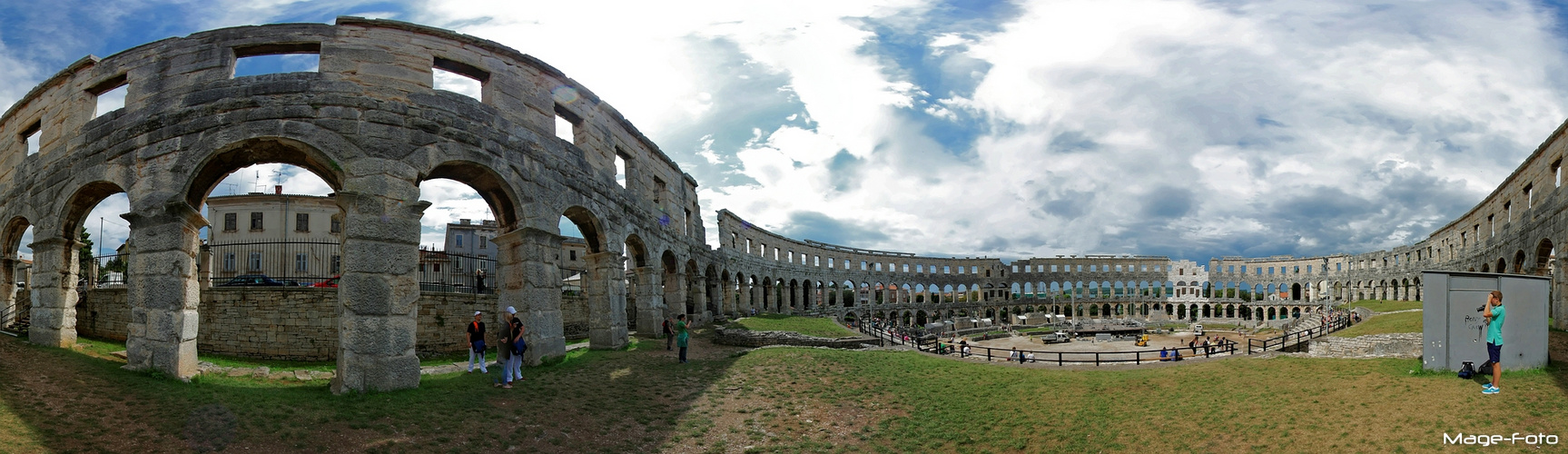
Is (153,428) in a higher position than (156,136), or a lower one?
lower

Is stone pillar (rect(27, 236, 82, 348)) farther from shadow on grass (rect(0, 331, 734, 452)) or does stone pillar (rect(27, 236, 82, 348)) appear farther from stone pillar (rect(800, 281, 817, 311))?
stone pillar (rect(800, 281, 817, 311))

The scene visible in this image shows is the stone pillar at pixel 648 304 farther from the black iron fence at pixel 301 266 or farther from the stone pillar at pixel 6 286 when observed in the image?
the stone pillar at pixel 6 286

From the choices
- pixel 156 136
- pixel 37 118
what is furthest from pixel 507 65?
pixel 37 118

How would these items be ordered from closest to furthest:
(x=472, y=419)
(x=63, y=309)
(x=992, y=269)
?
1. (x=472, y=419)
2. (x=63, y=309)
3. (x=992, y=269)

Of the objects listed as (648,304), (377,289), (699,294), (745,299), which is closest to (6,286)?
(377,289)

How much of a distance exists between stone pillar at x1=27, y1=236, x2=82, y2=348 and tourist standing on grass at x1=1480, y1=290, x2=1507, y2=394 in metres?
26.4

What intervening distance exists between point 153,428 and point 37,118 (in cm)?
1303

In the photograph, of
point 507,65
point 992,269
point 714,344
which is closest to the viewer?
point 507,65

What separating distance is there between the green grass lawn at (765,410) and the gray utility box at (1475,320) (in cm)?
39

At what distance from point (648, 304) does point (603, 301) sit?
142 inches

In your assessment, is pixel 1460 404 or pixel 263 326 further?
pixel 263 326

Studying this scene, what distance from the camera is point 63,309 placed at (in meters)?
13.6

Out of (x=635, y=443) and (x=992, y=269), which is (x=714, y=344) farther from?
(x=992, y=269)

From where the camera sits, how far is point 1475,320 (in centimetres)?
1176
